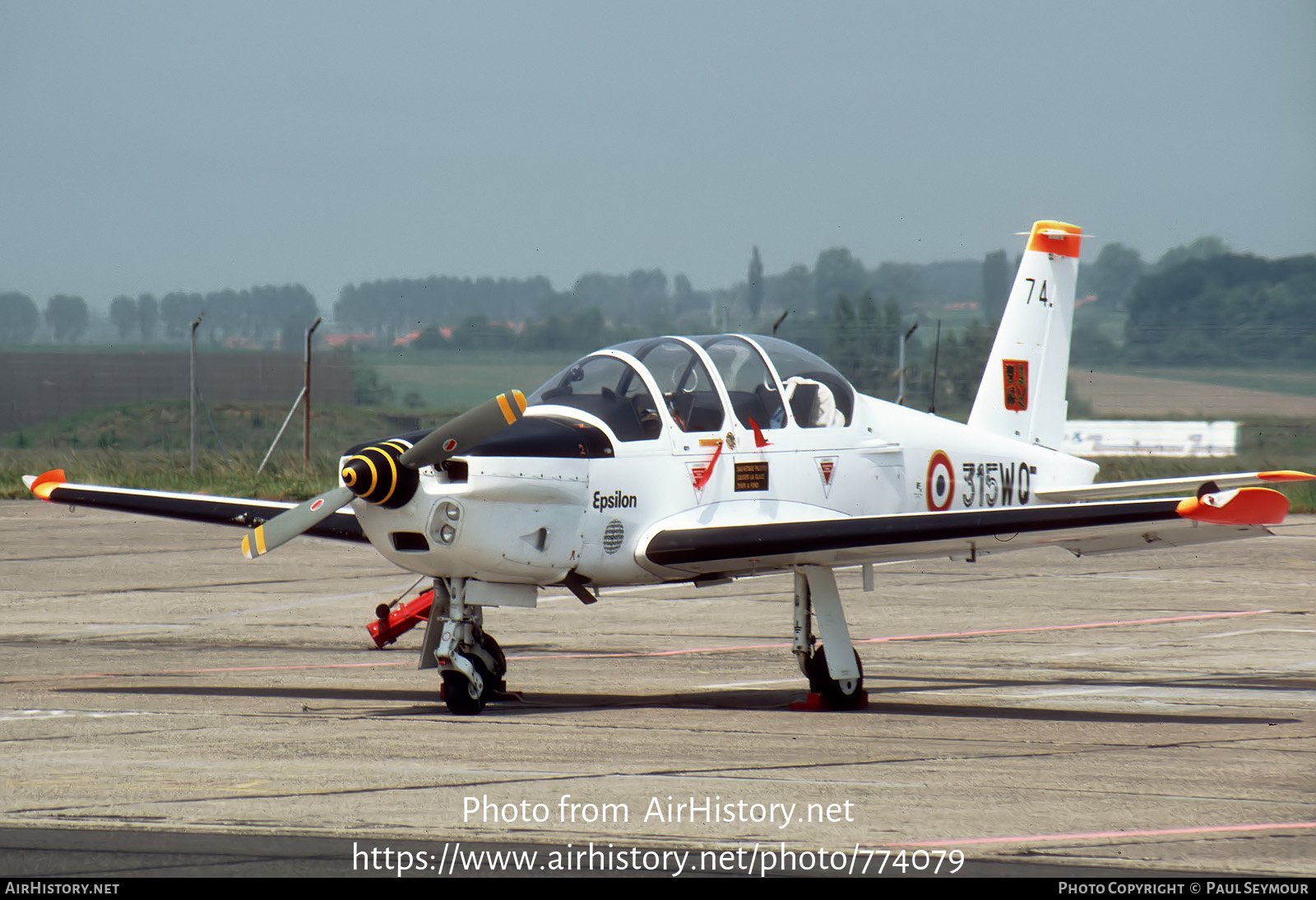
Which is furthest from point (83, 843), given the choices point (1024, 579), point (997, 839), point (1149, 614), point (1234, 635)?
point (1024, 579)

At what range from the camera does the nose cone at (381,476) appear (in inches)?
352

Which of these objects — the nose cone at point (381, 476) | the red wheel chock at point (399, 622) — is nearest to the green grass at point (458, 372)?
the red wheel chock at point (399, 622)

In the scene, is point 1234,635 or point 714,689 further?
point 1234,635

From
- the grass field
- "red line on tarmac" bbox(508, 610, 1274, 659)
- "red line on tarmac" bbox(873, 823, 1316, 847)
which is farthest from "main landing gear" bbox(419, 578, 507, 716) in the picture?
the grass field

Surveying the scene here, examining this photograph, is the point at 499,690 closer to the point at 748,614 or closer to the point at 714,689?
the point at 714,689

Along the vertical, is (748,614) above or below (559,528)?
below

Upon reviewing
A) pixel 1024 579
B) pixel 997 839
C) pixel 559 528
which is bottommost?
pixel 1024 579

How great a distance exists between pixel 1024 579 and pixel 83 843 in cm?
1417

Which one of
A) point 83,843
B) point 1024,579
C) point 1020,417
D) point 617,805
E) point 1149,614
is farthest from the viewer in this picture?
point 1024,579

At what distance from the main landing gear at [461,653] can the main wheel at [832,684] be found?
228 centimetres

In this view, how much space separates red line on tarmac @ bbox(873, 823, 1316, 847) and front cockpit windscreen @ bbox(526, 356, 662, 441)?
447 cm

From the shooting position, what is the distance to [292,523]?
30.8 feet

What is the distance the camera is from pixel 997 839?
20.4ft
